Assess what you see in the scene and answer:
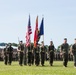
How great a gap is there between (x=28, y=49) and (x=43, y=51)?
1.27m

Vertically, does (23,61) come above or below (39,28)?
below

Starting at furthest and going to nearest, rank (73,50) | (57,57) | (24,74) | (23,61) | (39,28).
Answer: (57,57), (39,28), (23,61), (73,50), (24,74)

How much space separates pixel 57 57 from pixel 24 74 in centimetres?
6018

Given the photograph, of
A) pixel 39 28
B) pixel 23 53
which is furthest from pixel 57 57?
pixel 23 53

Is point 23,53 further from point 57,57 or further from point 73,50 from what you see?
point 57,57

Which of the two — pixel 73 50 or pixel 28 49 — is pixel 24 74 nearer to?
pixel 73 50

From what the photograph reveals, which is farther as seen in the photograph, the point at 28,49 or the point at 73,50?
the point at 28,49

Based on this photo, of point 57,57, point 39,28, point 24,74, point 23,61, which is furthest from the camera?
point 57,57

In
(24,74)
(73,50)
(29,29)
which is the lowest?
(24,74)

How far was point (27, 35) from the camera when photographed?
1416 inches

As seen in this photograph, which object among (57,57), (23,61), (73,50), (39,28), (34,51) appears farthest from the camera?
(57,57)

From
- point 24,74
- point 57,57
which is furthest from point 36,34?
point 57,57

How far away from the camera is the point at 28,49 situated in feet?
109

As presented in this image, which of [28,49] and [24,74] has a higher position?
[28,49]
